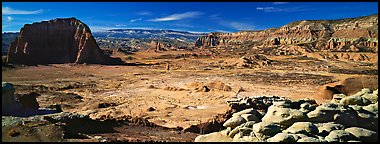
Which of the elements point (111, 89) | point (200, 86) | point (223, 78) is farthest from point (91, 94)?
point (223, 78)

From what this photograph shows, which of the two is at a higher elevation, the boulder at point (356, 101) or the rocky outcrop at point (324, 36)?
the rocky outcrop at point (324, 36)

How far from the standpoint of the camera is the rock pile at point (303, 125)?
43.3ft

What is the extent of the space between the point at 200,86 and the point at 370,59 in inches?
2009

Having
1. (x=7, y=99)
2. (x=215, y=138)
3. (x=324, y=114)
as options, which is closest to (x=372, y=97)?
(x=324, y=114)

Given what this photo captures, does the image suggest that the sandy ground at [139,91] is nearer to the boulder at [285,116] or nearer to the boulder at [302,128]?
the boulder at [285,116]

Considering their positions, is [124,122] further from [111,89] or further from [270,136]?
[111,89]

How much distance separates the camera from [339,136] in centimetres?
1307

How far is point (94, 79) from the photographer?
45438 millimetres

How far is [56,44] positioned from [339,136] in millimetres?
55985

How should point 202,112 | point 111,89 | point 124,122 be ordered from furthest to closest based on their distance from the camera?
point 111,89 → point 202,112 → point 124,122

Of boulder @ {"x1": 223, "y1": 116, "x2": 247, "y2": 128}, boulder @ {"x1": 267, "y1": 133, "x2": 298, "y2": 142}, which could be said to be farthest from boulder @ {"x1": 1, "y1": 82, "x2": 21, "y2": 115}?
boulder @ {"x1": 267, "y1": 133, "x2": 298, "y2": 142}

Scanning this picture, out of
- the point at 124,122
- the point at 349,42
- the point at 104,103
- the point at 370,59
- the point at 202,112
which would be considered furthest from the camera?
the point at 349,42

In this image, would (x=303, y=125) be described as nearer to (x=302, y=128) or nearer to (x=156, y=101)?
(x=302, y=128)

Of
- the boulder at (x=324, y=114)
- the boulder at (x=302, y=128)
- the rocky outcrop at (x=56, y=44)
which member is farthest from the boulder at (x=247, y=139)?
the rocky outcrop at (x=56, y=44)
